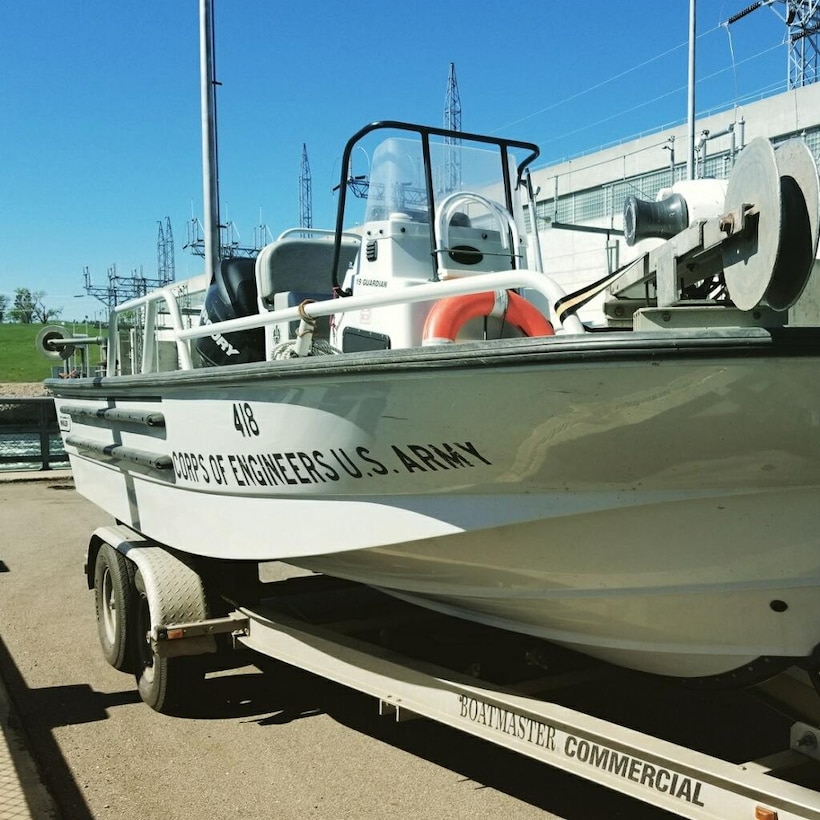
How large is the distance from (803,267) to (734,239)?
19 centimetres

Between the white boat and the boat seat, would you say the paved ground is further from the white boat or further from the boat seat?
the boat seat

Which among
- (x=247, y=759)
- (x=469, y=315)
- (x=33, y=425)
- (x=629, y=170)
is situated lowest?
(x=247, y=759)

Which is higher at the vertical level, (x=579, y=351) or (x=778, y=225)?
(x=778, y=225)

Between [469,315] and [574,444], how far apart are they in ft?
3.29

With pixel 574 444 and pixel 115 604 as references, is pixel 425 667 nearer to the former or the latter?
pixel 574 444

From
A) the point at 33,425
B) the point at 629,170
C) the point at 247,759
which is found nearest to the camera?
the point at 247,759

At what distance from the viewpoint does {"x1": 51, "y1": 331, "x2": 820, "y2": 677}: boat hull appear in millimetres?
2346

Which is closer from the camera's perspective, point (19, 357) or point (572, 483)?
point (572, 483)

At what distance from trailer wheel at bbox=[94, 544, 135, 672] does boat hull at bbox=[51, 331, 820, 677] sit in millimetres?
1447

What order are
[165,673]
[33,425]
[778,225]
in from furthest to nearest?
[33,425]
[165,673]
[778,225]

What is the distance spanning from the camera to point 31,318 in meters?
91.9

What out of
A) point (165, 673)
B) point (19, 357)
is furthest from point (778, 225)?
point (19, 357)

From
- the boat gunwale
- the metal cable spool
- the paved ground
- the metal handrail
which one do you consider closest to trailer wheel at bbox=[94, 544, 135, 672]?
the paved ground

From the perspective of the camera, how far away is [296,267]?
5.01 m
